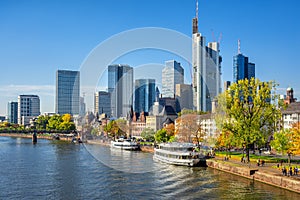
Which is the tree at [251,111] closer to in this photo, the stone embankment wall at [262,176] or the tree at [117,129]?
the stone embankment wall at [262,176]

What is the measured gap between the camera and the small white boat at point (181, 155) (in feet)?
280

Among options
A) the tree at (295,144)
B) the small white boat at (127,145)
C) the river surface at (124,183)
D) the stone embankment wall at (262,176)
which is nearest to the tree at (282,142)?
the tree at (295,144)

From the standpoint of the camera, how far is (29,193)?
55.9 m

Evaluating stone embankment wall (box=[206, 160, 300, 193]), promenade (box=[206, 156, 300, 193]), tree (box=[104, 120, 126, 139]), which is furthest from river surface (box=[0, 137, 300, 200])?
tree (box=[104, 120, 126, 139])

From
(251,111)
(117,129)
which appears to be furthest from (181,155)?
(117,129)

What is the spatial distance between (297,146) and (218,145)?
32.6 metres

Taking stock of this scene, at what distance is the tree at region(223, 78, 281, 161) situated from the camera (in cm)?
7744

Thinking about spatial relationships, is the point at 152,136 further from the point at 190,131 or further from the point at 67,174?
the point at 67,174

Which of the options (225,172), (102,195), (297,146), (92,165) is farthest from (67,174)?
(297,146)

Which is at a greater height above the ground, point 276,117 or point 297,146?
point 276,117

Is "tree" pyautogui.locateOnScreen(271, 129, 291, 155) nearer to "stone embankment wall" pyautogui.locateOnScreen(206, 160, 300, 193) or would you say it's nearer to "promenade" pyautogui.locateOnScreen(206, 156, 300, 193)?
"promenade" pyautogui.locateOnScreen(206, 156, 300, 193)

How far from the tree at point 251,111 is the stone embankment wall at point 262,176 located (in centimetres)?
579

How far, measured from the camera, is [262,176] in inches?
2534

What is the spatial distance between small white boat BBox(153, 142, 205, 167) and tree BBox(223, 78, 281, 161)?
1073 centimetres
